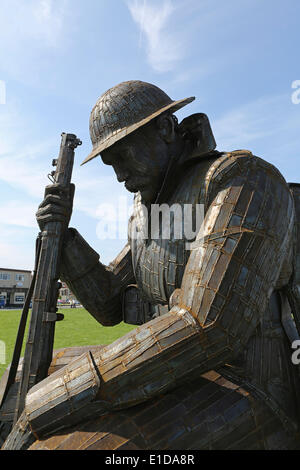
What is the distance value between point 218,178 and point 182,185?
1.17 ft

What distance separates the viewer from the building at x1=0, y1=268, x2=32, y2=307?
154 feet

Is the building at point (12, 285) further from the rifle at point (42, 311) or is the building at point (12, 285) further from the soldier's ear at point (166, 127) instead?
the soldier's ear at point (166, 127)

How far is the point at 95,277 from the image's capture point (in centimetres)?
305

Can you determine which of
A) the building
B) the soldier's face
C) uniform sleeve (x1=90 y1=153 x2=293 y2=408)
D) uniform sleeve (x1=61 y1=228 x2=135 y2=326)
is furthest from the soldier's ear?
the building

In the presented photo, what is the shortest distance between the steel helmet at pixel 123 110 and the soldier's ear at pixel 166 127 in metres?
0.08

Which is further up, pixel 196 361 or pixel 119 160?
pixel 119 160

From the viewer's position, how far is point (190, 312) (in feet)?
5.42

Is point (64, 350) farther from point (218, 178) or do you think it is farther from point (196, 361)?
point (218, 178)

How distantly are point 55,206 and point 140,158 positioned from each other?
84 cm

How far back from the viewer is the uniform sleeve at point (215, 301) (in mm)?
1570

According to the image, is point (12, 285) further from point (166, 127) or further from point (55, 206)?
point (166, 127)

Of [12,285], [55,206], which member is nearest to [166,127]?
[55,206]

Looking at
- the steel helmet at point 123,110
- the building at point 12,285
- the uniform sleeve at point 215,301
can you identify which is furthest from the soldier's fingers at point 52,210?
the building at point 12,285
